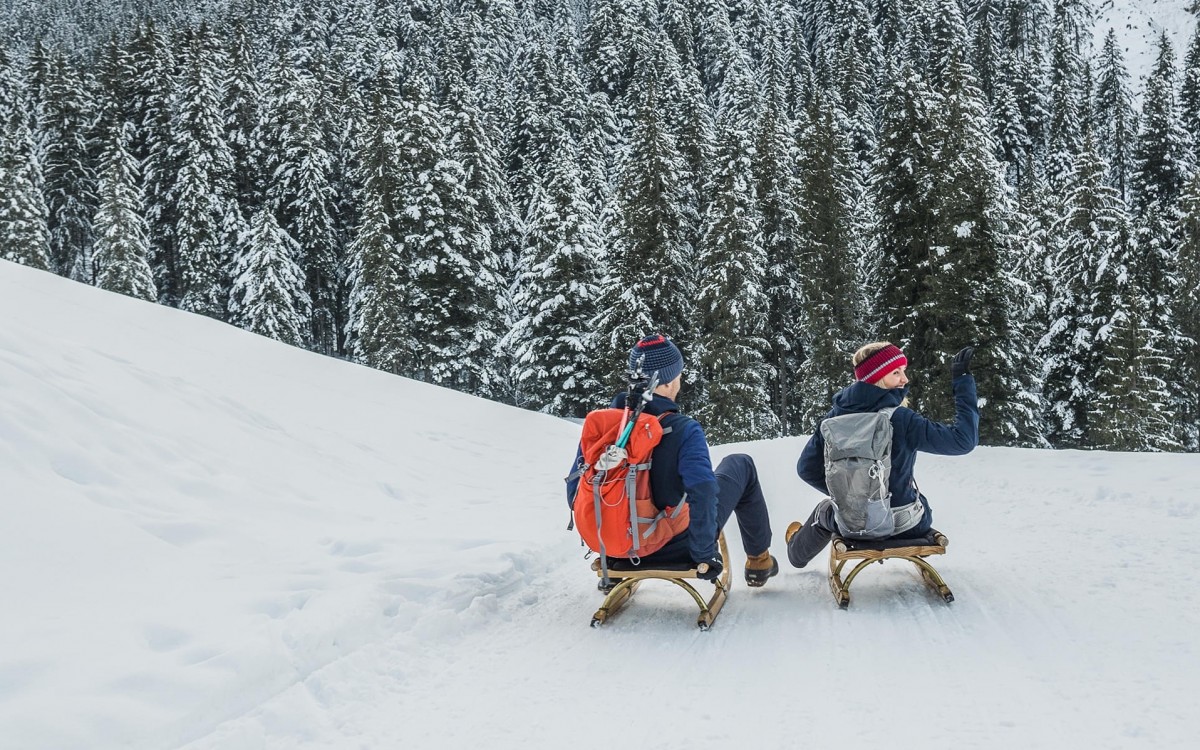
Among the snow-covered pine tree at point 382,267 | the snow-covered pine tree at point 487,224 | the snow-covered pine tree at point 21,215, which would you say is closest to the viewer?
the snow-covered pine tree at point 382,267

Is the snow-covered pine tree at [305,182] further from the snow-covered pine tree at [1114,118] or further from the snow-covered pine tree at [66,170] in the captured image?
the snow-covered pine tree at [1114,118]

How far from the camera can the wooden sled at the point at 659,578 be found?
4.43 meters

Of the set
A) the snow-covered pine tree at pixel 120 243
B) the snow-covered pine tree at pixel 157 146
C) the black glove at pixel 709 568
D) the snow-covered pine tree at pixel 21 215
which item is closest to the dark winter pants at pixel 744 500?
the black glove at pixel 709 568

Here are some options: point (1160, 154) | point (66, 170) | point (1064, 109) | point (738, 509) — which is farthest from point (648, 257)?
point (1064, 109)

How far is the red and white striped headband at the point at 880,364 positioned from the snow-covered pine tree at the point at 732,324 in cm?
2164

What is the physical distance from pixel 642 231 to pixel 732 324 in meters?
4.83

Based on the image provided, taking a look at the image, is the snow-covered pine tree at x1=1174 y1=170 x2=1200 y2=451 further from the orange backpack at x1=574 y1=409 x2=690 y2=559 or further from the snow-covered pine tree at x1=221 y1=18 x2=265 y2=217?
the snow-covered pine tree at x1=221 y1=18 x2=265 y2=217

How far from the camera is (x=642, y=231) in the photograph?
1107 inches

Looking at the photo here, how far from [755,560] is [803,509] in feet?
12.5

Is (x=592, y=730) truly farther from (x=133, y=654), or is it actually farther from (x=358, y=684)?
(x=133, y=654)

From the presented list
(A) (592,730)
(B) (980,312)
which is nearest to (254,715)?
(A) (592,730)

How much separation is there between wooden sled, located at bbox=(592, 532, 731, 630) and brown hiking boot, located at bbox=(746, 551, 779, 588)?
23 cm

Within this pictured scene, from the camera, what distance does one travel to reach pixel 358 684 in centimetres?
375

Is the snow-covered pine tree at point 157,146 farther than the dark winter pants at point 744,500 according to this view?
Yes
